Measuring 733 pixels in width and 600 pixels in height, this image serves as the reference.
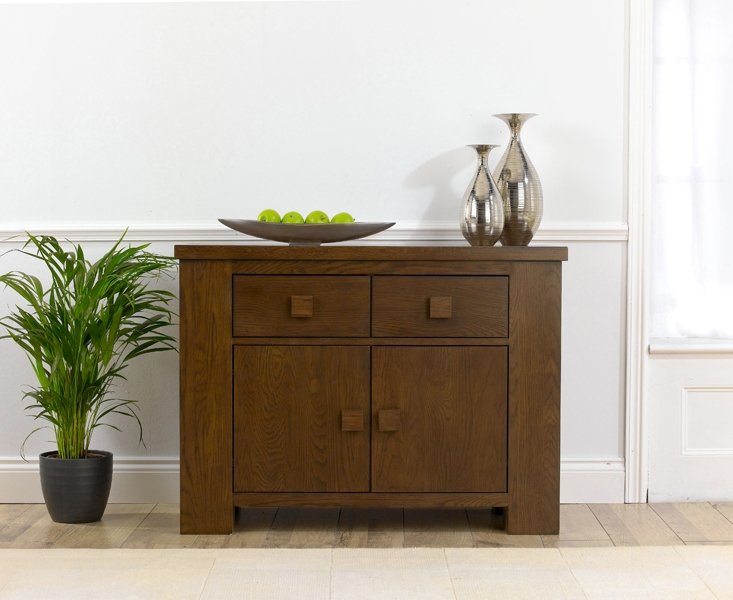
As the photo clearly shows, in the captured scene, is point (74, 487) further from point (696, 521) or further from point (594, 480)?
point (696, 521)

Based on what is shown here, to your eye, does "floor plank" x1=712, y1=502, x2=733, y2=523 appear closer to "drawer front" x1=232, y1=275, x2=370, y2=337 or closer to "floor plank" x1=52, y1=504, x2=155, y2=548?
"drawer front" x1=232, y1=275, x2=370, y2=337

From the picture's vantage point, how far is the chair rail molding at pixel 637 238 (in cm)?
234

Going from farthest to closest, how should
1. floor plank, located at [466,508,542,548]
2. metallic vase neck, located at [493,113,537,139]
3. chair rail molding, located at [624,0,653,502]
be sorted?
chair rail molding, located at [624,0,653,502] < metallic vase neck, located at [493,113,537,139] < floor plank, located at [466,508,542,548]

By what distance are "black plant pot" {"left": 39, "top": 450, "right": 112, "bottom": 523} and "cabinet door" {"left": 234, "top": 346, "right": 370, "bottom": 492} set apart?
0.43 m

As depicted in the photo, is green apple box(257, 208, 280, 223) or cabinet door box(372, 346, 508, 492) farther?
green apple box(257, 208, 280, 223)

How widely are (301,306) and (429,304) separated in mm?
336

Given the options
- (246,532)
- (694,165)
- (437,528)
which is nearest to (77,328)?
(246,532)

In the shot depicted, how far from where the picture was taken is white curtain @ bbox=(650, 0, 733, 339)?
7.88ft

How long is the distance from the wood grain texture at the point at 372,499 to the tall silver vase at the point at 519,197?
0.72m

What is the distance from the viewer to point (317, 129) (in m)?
2.38

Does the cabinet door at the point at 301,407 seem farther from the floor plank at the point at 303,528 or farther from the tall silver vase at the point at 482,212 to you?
the tall silver vase at the point at 482,212

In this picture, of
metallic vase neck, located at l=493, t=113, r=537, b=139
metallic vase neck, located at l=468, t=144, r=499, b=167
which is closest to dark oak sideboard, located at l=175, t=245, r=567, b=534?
metallic vase neck, located at l=468, t=144, r=499, b=167

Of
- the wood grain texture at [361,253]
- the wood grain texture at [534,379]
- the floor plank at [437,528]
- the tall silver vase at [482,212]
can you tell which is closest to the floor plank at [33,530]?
the wood grain texture at [361,253]

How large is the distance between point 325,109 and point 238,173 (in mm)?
336
